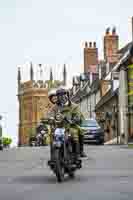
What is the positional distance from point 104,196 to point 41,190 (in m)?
1.49

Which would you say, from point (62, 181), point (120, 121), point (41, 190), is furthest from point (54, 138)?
point (120, 121)

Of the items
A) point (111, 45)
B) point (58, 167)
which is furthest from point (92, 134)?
point (111, 45)

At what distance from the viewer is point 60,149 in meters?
14.0

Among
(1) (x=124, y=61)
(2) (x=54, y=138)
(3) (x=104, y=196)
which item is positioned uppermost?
(1) (x=124, y=61)

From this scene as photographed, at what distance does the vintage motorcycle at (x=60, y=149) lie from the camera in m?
13.8

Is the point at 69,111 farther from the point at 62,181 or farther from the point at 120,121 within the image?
the point at 120,121

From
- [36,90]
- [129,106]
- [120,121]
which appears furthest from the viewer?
[36,90]

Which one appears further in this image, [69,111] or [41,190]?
[69,111]

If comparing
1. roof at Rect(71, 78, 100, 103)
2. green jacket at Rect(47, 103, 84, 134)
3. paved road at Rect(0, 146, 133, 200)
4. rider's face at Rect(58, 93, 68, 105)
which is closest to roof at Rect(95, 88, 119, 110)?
roof at Rect(71, 78, 100, 103)

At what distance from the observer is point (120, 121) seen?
7419 cm

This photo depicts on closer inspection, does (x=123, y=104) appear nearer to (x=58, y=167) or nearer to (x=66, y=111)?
(x=66, y=111)

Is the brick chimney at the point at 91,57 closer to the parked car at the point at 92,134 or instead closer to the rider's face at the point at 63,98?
the parked car at the point at 92,134

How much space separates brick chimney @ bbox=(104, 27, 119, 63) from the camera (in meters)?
Result: 86.6

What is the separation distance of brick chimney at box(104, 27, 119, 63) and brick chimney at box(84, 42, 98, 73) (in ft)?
30.2
